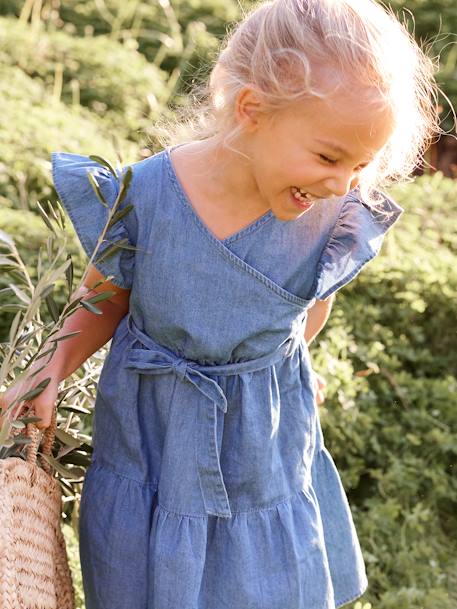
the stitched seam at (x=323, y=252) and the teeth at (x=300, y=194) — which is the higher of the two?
the teeth at (x=300, y=194)

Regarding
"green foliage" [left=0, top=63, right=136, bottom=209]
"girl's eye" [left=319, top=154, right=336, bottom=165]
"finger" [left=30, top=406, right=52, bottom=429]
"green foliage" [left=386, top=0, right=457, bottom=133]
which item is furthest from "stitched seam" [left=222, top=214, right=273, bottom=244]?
"green foliage" [left=386, top=0, right=457, bottom=133]

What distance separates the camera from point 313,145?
1.70 meters

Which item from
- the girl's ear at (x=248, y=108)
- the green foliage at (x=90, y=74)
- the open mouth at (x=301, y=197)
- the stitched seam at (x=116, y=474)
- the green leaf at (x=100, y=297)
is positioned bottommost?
the green foliage at (x=90, y=74)

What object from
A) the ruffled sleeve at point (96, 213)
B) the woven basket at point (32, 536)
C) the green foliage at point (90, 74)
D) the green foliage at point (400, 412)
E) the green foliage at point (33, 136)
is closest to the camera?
the woven basket at point (32, 536)

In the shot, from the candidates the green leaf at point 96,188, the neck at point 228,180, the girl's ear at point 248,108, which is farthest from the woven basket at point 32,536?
the girl's ear at point 248,108

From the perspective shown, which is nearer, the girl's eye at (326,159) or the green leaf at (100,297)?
the girl's eye at (326,159)

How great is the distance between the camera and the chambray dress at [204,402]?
187 cm

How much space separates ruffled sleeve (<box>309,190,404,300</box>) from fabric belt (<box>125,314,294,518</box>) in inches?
6.7

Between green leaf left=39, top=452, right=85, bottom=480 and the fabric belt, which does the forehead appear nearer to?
the fabric belt

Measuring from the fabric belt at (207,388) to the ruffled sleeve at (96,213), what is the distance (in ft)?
0.49

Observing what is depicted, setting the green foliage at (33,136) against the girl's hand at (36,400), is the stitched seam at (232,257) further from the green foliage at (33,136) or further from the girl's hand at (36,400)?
the green foliage at (33,136)

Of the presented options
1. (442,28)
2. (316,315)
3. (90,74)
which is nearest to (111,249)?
(316,315)

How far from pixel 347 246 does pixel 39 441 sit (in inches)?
26.8

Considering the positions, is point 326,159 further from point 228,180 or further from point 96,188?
point 96,188
